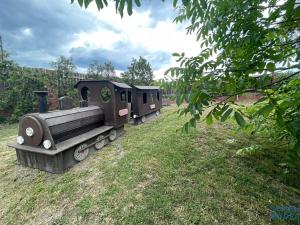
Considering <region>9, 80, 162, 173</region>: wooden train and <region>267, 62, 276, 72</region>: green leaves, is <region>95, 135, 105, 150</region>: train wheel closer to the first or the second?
<region>9, 80, 162, 173</region>: wooden train

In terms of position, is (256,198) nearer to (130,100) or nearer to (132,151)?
(132,151)


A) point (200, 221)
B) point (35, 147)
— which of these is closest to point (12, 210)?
point (35, 147)

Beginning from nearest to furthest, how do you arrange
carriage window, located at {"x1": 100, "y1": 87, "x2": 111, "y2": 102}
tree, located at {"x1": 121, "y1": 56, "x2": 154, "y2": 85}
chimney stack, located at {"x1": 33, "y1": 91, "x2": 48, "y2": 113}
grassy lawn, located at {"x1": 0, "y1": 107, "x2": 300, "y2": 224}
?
1. grassy lawn, located at {"x1": 0, "y1": 107, "x2": 300, "y2": 224}
2. chimney stack, located at {"x1": 33, "y1": 91, "x2": 48, "y2": 113}
3. carriage window, located at {"x1": 100, "y1": 87, "x2": 111, "y2": 102}
4. tree, located at {"x1": 121, "y1": 56, "x2": 154, "y2": 85}

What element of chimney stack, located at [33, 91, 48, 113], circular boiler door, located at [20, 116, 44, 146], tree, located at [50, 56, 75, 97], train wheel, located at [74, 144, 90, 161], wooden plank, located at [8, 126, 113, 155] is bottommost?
train wheel, located at [74, 144, 90, 161]

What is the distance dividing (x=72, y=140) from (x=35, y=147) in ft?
2.35

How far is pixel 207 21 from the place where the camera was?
6.13 ft

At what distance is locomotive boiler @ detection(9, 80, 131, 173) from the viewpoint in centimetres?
345

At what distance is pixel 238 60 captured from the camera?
1.69m

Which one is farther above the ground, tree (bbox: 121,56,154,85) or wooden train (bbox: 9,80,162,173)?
tree (bbox: 121,56,154,85)

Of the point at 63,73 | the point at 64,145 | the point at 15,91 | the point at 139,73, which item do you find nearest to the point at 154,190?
the point at 64,145

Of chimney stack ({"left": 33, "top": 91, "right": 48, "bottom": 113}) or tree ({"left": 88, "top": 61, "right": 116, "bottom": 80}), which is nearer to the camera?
chimney stack ({"left": 33, "top": 91, "right": 48, "bottom": 113})

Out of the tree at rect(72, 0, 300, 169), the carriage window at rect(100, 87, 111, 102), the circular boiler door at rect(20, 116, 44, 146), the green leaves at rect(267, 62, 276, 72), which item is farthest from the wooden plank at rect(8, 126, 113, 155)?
the green leaves at rect(267, 62, 276, 72)

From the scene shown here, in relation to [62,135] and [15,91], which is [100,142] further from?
[15,91]

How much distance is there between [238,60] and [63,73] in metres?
11.8
